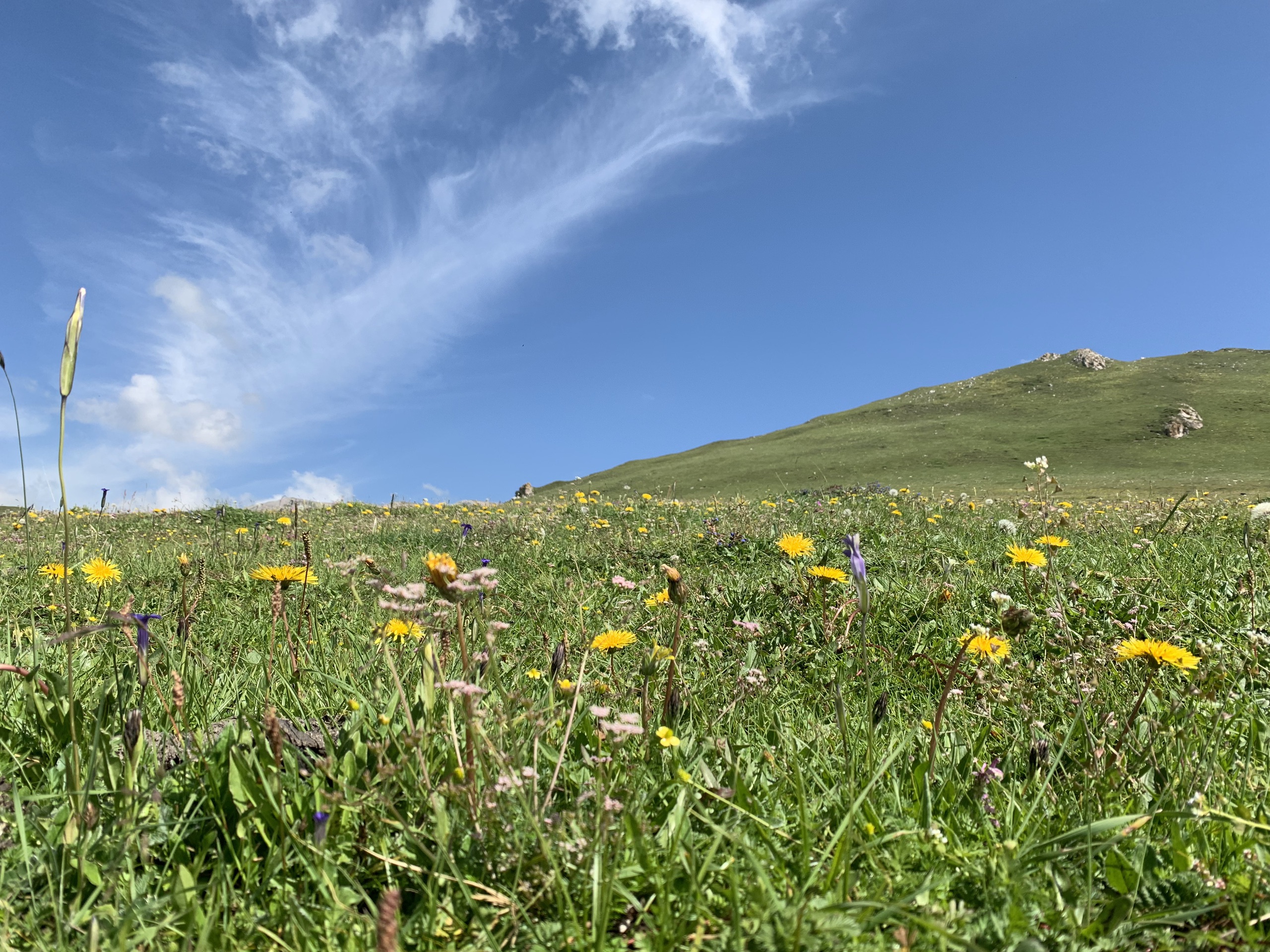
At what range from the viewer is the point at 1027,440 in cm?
5509

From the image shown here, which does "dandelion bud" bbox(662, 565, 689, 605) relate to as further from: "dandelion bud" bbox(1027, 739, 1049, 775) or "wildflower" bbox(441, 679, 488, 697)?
"dandelion bud" bbox(1027, 739, 1049, 775)

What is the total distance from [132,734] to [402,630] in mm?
991

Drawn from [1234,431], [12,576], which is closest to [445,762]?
[12,576]

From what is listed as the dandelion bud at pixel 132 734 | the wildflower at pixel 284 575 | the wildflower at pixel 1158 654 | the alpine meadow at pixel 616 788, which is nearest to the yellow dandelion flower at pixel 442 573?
the alpine meadow at pixel 616 788

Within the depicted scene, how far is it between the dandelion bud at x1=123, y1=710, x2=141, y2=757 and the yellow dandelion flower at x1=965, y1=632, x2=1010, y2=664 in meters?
2.56

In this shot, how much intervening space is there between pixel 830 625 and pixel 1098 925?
6.31ft

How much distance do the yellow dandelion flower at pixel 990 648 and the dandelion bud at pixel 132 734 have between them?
2.56 m

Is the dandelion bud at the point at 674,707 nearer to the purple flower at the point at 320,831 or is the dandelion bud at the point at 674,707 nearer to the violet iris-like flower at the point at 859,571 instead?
the violet iris-like flower at the point at 859,571

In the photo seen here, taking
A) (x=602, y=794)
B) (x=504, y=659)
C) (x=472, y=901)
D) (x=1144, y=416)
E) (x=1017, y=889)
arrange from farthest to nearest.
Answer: (x=1144, y=416) → (x=504, y=659) → (x=602, y=794) → (x=1017, y=889) → (x=472, y=901)

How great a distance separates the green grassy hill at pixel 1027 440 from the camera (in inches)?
1646

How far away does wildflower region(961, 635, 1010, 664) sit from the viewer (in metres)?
2.73

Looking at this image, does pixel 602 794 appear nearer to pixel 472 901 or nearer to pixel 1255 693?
pixel 472 901

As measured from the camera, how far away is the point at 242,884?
1577 millimetres

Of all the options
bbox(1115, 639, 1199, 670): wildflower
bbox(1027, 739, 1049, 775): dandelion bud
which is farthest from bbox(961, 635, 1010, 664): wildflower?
bbox(1027, 739, 1049, 775): dandelion bud
